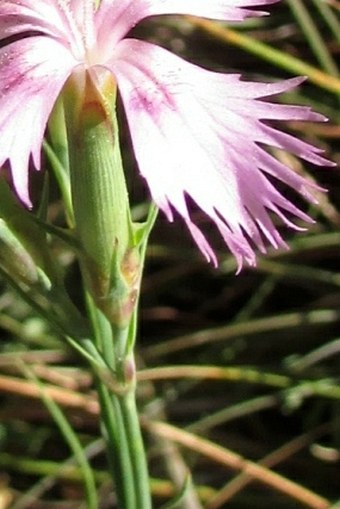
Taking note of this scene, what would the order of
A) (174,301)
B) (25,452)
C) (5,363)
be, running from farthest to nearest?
1. (174,301)
2. (25,452)
3. (5,363)

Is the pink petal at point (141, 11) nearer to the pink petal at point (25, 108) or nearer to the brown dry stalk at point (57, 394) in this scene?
the pink petal at point (25, 108)

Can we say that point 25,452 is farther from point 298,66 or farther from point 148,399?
point 298,66

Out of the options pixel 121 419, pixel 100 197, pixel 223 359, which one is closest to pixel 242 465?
pixel 223 359

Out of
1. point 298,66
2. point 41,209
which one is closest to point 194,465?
point 298,66

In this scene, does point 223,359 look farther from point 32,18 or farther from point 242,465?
point 32,18

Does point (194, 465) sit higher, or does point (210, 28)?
point (210, 28)

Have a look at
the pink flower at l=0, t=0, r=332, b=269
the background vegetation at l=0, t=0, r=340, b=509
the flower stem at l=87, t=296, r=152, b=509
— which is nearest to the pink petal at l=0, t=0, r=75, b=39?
the pink flower at l=0, t=0, r=332, b=269

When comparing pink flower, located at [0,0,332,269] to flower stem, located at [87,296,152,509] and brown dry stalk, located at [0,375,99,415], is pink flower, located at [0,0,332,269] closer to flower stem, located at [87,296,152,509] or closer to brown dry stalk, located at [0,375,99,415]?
flower stem, located at [87,296,152,509]

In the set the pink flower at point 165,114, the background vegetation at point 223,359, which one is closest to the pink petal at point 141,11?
the pink flower at point 165,114
